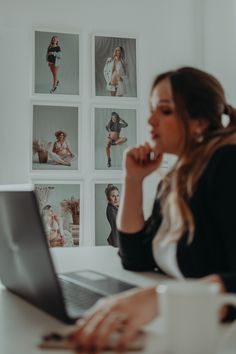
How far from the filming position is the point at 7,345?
73cm

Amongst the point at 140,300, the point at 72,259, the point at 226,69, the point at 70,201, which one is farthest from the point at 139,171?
the point at 226,69

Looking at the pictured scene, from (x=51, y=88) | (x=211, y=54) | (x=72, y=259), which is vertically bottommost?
(x=72, y=259)

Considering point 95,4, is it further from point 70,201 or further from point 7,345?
point 7,345

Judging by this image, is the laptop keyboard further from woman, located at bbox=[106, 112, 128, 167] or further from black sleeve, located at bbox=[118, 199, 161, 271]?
woman, located at bbox=[106, 112, 128, 167]

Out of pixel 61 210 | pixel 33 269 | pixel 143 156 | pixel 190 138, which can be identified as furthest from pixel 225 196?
A: pixel 61 210

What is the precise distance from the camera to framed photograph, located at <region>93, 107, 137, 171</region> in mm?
2977

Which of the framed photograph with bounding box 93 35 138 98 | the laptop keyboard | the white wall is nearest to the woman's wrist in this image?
the laptop keyboard

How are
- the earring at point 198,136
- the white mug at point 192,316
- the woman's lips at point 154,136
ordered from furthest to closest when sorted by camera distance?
the woman's lips at point 154,136, the earring at point 198,136, the white mug at point 192,316

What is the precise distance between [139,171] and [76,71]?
1636 mm

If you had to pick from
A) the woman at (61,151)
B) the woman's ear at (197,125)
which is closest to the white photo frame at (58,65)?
the woman at (61,151)

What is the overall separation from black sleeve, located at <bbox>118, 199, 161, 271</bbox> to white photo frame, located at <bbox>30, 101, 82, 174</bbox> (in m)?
1.54

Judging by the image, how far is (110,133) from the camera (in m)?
3.00

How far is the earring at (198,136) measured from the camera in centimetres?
116

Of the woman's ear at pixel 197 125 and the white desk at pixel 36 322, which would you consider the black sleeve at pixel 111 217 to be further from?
the woman's ear at pixel 197 125
